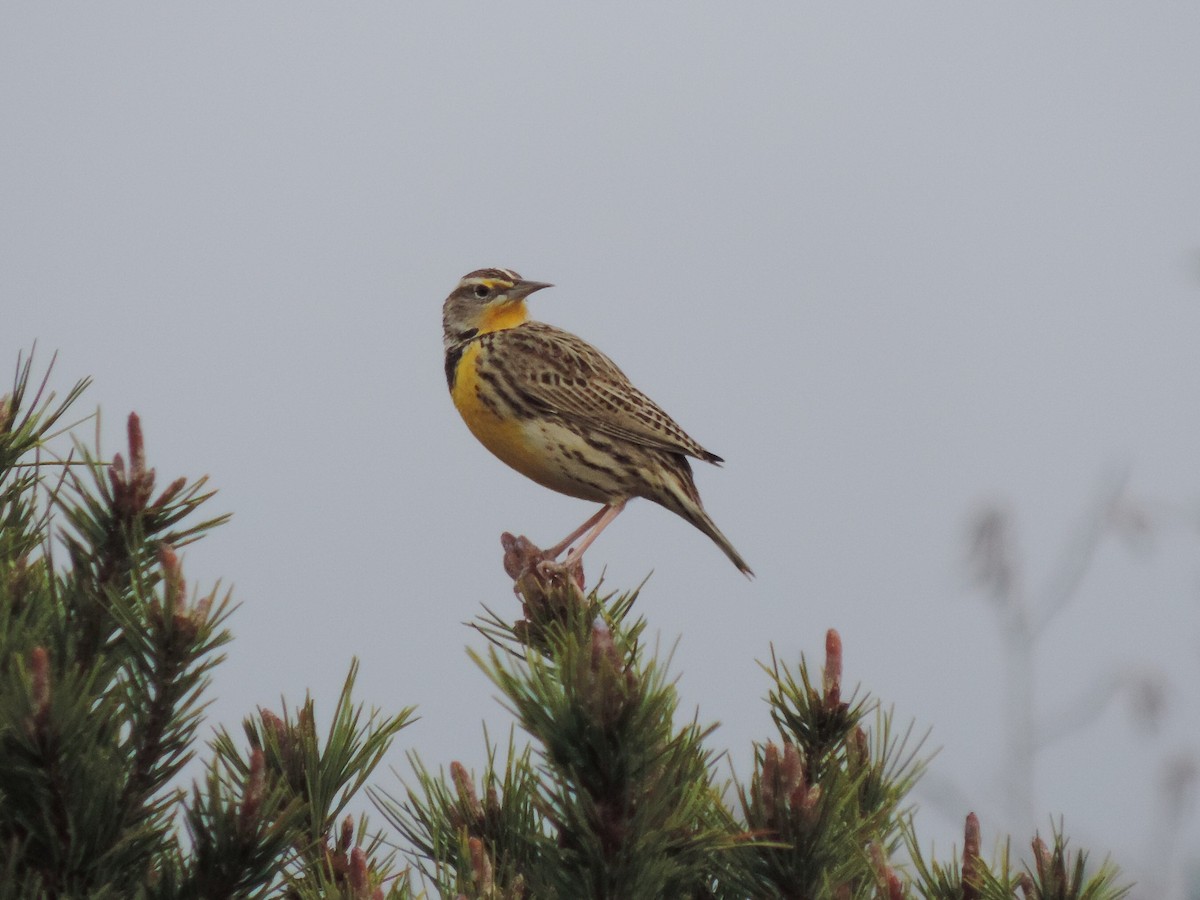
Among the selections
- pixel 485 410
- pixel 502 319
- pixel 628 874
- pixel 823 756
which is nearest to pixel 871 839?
pixel 823 756

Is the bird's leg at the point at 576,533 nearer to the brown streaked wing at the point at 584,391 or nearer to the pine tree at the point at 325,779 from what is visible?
the brown streaked wing at the point at 584,391

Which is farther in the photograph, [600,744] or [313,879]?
[313,879]

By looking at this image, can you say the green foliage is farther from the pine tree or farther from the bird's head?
the bird's head

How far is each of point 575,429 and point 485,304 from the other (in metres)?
1.13

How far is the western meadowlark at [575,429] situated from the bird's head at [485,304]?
379 millimetres

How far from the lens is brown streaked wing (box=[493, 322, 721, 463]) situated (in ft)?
17.7

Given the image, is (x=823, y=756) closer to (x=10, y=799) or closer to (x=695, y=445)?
(x=10, y=799)

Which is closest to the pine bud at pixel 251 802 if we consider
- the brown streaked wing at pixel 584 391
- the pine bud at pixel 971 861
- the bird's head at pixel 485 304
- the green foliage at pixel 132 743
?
the green foliage at pixel 132 743

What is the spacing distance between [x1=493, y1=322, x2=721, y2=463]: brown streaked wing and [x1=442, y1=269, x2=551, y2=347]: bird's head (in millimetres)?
279

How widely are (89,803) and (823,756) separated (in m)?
1.01

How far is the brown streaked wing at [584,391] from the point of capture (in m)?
5.40

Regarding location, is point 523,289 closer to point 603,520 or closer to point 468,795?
point 603,520

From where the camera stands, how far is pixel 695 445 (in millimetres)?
5500

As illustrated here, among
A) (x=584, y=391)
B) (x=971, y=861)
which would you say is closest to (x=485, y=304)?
(x=584, y=391)
